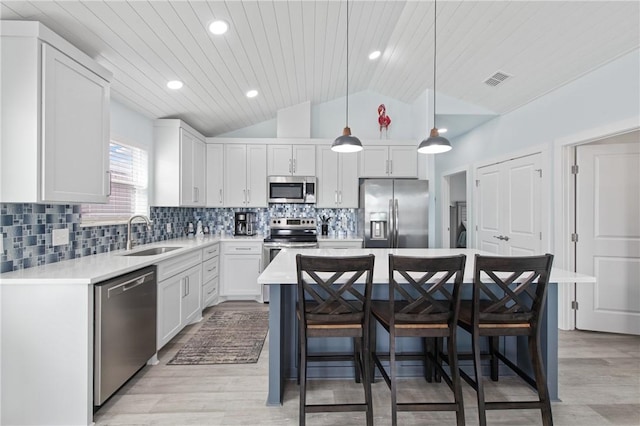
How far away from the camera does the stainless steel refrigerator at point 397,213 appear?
4266mm

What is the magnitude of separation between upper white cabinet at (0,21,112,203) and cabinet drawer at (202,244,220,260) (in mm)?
1794

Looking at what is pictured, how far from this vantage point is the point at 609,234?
3.28 meters

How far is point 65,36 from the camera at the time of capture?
2098 mm

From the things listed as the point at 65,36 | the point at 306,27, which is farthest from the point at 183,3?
the point at 306,27

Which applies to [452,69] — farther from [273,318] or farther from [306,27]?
[273,318]

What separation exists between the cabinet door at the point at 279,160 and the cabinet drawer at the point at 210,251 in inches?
52.5

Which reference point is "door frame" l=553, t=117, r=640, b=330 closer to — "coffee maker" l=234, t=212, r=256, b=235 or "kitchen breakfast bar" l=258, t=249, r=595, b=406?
"kitchen breakfast bar" l=258, t=249, r=595, b=406

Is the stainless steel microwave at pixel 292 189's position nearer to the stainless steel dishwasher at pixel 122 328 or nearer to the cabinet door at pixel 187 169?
the cabinet door at pixel 187 169

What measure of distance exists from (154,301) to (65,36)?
1.98 meters

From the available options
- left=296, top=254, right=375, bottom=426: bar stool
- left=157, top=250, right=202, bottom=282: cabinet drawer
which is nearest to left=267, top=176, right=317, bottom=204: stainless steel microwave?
left=157, top=250, right=202, bottom=282: cabinet drawer

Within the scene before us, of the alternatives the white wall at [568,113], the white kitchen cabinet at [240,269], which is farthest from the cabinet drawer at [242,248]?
the white wall at [568,113]

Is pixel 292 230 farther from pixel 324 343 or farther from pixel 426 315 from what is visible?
pixel 426 315

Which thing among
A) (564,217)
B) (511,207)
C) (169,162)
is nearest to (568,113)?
(564,217)

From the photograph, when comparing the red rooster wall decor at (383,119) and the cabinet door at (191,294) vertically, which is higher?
the red rooster wall decor at (383,119)
